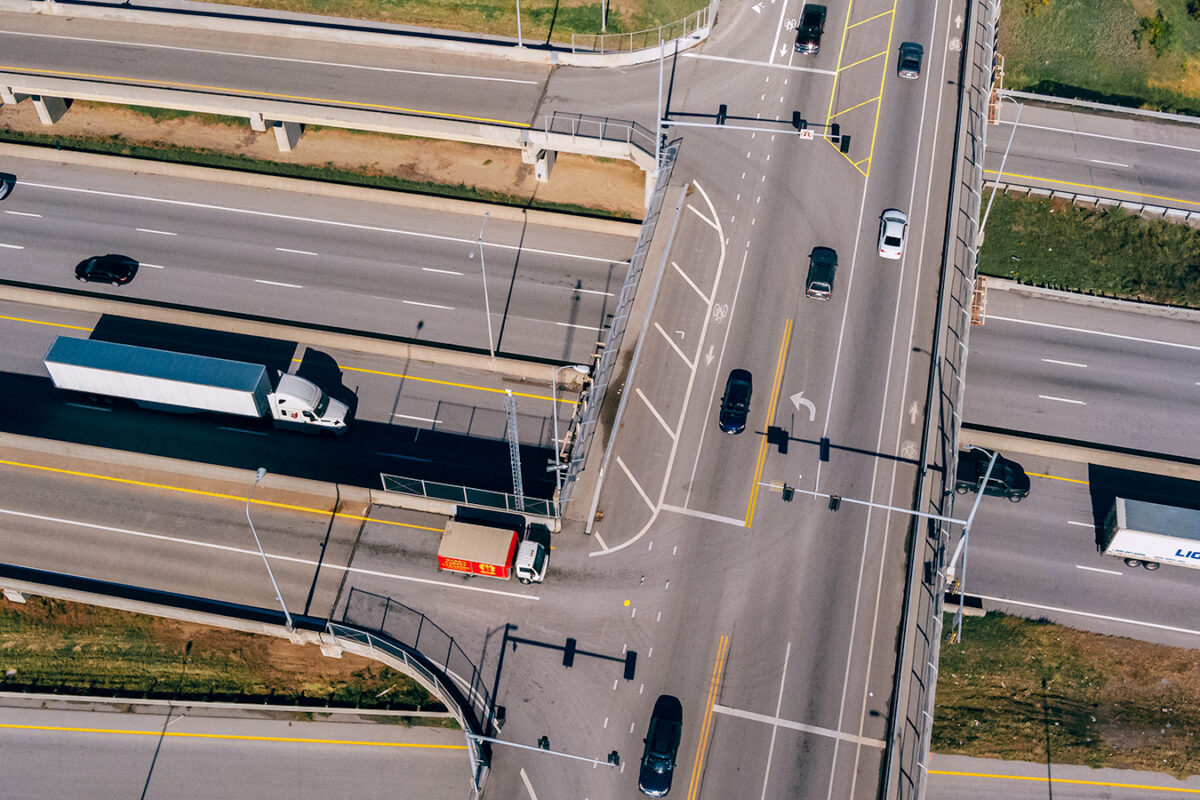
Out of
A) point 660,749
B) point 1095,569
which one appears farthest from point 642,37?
point 660,749

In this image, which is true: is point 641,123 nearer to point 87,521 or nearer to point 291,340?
point 291,340

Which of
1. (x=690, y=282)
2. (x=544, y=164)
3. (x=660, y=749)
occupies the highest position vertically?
(x=544, y=164)

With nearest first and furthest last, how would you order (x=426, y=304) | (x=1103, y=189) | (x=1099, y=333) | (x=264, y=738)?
(x=264, y=738), (x=426, y=304), (x=1099, y=333), (x=1103, y=189)

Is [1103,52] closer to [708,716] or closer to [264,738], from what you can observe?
[708,716]

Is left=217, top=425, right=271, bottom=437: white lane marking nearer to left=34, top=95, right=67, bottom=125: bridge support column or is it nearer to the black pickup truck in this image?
left=34, top=95, right=67, bottom=125: bridge support column

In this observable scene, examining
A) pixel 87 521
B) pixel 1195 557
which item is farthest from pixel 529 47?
pixel 1195 557

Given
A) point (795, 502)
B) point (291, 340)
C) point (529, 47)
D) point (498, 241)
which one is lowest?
point (795, 502)
